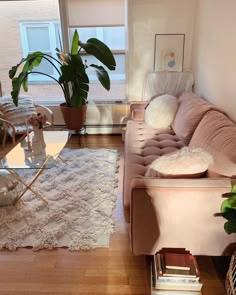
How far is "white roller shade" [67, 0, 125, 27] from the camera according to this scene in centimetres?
354

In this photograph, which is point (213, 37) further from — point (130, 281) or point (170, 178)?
point (130, 281)

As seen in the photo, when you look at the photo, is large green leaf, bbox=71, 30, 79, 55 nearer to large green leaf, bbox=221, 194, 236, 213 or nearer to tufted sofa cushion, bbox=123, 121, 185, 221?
tufted sofa cushion, bbox=123, 121, 185, 221

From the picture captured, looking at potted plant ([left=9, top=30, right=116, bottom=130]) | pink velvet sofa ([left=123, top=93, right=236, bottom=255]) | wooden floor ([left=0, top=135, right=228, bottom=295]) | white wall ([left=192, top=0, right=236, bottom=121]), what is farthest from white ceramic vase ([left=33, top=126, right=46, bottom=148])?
white wall ([left=192, top=0, right=236, bottom=121])

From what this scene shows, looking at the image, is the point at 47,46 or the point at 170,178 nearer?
the point at 170,178

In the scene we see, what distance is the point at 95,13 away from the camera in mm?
3586

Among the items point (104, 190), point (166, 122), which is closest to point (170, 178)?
point (104, 190)

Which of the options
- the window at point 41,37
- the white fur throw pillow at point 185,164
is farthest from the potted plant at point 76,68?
the white fur throw pillow at point 185,164

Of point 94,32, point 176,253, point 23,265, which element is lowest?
point 23,265

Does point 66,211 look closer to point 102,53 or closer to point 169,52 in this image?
point 102,53

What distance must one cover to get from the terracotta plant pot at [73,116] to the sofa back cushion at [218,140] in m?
1.82

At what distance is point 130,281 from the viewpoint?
66.4 inches

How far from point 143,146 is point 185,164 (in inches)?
40.2

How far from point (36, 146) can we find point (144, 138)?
3.64 feet

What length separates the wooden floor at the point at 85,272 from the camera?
1638mm
